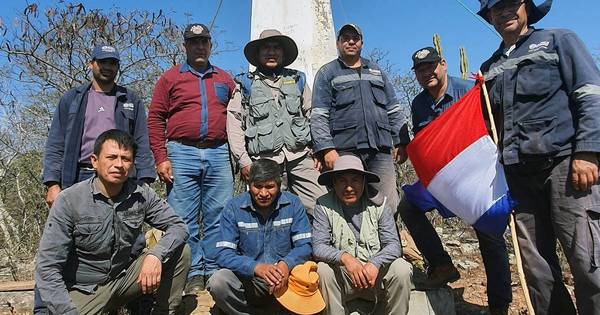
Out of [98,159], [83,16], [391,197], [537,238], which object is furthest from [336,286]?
[83,16]

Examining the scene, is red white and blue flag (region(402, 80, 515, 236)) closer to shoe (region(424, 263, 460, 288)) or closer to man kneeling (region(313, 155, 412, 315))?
man kneeling (region(313, 155, 412, 315))

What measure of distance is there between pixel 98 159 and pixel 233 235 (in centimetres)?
114

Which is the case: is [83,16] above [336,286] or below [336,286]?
above

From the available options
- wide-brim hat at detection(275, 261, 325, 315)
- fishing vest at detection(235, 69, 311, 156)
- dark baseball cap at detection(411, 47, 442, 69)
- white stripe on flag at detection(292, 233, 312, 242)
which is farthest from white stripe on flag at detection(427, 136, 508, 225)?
fishing vest at detection(235, 69, 311, 156)

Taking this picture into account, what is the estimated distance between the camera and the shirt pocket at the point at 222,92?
15.8 feet

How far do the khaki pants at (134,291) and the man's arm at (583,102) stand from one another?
9.21ft

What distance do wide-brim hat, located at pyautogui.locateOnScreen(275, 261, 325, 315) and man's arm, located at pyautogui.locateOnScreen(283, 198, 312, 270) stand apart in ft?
0.22

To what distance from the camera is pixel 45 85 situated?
9180 millimetres

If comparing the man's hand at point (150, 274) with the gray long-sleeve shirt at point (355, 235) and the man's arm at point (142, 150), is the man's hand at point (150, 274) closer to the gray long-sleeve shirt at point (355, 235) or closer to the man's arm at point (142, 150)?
the man's arm at point (142, 150)

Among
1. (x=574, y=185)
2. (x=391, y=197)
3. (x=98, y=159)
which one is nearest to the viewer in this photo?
(x=574, y=185)

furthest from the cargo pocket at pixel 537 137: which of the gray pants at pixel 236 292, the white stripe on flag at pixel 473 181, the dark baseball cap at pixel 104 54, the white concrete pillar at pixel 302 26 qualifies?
the white concrete pillar at pixel 302 26

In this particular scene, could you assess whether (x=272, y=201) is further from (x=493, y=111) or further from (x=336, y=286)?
(x=493, y=111)

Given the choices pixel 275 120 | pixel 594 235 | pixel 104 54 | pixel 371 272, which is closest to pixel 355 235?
pixel 371 272

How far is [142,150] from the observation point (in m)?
4.36
